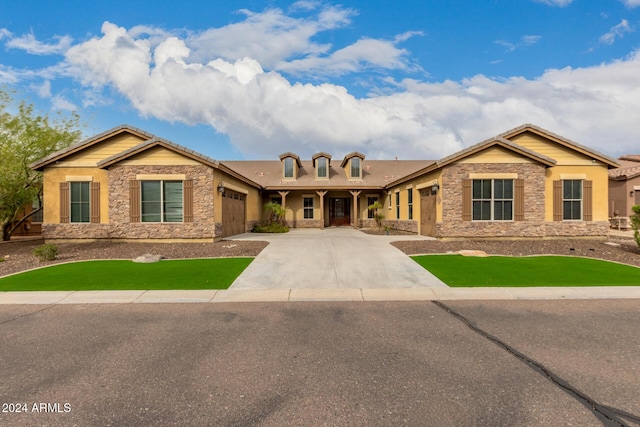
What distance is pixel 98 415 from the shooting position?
300 centimetres

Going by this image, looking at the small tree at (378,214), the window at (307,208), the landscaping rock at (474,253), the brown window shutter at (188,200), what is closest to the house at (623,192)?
the small tree at (378,214)

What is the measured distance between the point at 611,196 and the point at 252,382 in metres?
30.5

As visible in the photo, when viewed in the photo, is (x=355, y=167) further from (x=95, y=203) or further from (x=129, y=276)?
(x=129, y=276)

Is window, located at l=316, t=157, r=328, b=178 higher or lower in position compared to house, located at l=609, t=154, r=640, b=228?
higher

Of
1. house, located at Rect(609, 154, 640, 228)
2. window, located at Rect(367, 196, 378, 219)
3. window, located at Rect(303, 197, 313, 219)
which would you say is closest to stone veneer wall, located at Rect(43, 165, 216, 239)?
window, located at Rect(303, 197, 313, 219)

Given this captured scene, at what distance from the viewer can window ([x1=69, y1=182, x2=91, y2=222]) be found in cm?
1609

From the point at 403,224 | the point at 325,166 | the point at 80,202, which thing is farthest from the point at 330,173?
the point at 80,202

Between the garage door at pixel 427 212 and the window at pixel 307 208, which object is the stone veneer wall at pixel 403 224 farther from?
the window at pixel 307 208

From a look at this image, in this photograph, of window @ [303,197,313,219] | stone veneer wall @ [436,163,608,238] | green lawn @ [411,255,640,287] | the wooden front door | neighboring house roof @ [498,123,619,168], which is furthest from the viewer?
window @ [303,197,313,219]

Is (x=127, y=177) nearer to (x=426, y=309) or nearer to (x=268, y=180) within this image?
(x=268, y=180)

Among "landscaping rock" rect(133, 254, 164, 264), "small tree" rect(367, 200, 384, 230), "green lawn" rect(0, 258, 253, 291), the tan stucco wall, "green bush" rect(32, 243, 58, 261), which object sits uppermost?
the tan stucco wall

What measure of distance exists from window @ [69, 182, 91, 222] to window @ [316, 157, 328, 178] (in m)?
15.9

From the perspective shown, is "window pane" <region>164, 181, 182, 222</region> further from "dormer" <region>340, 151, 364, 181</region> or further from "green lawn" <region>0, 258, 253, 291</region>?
"dormer" <region>340, 151, 364, 181</region>

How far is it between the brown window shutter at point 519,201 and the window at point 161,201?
52.6 feet
